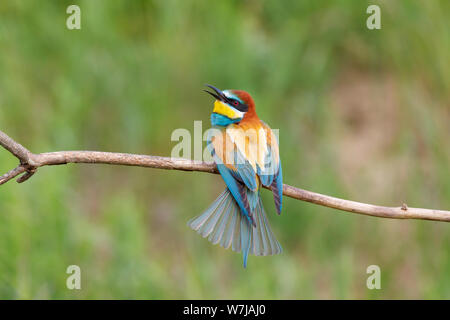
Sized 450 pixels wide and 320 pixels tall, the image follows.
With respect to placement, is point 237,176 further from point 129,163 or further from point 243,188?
point 129,163

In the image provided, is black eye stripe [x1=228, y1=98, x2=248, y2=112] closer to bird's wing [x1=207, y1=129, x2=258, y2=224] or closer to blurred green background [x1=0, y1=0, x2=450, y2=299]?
bird's wing [x1=207, y1=129, x2=258, y2=224]

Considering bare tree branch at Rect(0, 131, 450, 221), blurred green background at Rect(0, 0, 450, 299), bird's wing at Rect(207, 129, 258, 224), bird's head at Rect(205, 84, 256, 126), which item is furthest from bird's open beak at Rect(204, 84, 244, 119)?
blurred green background at Rect(0, 0, 450, 299)

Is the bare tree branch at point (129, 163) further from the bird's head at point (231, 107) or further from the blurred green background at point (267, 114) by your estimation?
the blurred green background at point (267, 114)

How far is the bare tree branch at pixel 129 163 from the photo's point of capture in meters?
2.08

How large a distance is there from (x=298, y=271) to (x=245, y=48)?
1.50 metres

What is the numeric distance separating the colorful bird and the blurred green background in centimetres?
122

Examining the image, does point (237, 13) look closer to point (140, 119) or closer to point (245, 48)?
point (245, 48)

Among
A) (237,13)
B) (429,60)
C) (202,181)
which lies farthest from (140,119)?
(429,60)

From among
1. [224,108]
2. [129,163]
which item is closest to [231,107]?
[224,108]

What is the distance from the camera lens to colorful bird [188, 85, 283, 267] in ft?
8.73

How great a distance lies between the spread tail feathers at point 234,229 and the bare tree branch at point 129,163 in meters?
0.31

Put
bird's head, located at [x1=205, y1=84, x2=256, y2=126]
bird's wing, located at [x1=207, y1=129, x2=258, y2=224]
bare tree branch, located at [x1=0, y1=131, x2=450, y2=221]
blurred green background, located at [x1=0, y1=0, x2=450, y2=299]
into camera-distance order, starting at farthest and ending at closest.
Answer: blurred green background, located at [x1=0, y1=0, x2=450, y2=299] < bird's head, located at [x1=205, y1=84, x2=256, y2=126] < bird's wing, located at [x1=207, y1=129, x2=258, y2=224] < bare tree branch, located at [x1=0, y1=131, x2=450, y2=221]

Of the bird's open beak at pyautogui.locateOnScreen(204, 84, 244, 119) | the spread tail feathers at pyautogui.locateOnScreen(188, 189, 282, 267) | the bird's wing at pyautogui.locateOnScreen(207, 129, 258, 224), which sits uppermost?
the bird's open beak at pyautogui.locateOnScreen(204, 84, 244, 119)

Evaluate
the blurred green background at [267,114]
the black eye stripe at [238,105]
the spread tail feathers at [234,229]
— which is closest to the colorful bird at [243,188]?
the spread tail feathers at [234,229]
